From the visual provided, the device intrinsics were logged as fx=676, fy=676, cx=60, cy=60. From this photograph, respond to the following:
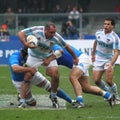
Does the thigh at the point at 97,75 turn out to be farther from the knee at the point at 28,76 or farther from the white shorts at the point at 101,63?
the knee at the point at 28,76

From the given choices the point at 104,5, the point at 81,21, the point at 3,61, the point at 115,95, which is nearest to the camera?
the point at 115,95

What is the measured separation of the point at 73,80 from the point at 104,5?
1017 inches

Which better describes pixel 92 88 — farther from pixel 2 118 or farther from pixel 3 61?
pixel 3 61

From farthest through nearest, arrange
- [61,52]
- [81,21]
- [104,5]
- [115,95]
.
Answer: [104,5] → [81,21] → [115,95] → [61,52]

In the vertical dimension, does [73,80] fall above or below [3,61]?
above

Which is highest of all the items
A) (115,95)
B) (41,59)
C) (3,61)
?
(41,59)

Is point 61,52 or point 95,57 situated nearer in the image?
point 61,52

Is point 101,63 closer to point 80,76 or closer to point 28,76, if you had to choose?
point 80,76

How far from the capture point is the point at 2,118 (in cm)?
1187

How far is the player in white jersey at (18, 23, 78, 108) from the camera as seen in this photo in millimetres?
13148

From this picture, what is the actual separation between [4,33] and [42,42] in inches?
634

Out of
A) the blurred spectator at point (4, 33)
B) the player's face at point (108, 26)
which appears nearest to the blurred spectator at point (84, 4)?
the blurred spectator at point (4, 33)

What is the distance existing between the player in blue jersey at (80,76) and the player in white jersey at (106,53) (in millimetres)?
691

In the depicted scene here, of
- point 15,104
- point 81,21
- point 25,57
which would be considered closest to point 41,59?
point 25,57
